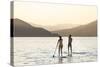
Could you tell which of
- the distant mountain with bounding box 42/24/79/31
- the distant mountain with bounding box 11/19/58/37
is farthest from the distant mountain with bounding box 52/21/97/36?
the distant mountain with bounding box 11/19/58/37

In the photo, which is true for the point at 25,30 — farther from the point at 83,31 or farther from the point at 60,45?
the point at 83,31

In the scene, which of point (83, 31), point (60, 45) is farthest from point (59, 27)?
point (83, 31)

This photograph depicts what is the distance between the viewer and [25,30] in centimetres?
210

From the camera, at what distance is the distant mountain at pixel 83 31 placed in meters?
2.27

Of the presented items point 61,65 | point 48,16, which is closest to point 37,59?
point 61,65

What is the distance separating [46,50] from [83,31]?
0.53 meters

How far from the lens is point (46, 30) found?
7.16 ft

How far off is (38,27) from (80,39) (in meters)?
0.56

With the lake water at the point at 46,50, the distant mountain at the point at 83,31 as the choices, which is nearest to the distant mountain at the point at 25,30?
the lake water at the point at 46,50

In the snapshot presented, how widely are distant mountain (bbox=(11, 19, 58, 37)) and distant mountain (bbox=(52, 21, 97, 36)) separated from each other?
16 centimetres

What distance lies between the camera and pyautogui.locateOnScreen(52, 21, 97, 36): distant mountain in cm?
227

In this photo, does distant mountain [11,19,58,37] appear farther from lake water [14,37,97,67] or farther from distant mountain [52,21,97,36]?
distant mountain [52,21,97,36]

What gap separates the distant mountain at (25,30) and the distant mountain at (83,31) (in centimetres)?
16
